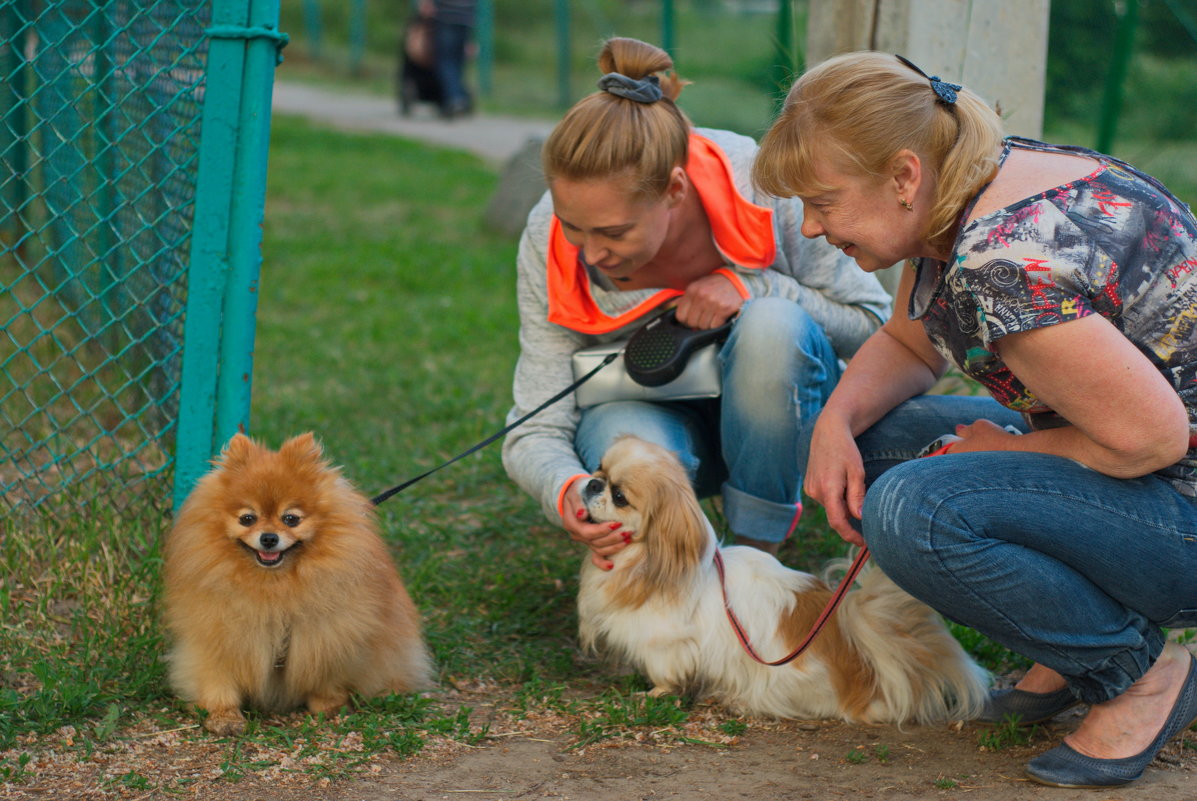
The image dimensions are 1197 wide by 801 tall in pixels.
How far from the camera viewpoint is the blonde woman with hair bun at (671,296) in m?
2.75

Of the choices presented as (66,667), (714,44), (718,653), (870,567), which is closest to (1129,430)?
(870,567)

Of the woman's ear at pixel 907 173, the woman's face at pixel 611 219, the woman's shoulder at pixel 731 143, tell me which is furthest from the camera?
the woman's shoulder at pixel 731 143

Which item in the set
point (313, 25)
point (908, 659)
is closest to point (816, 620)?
point (908, 659)

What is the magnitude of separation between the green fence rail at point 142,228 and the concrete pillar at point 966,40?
1914 mm

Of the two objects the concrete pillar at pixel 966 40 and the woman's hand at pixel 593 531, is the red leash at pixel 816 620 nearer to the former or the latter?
the woman's hand at pixel 593 531

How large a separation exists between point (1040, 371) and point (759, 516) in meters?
1.15

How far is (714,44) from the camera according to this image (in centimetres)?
1927

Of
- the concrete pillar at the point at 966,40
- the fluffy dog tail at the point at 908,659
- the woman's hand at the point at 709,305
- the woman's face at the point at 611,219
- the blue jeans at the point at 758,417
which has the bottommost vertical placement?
the fluffy dog tail at the point at 908,659

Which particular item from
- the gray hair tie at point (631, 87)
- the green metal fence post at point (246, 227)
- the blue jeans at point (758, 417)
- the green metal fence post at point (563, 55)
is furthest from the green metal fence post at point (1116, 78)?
the green metal fence post at point (563, 55)

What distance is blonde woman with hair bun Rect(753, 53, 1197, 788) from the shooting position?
1.96m

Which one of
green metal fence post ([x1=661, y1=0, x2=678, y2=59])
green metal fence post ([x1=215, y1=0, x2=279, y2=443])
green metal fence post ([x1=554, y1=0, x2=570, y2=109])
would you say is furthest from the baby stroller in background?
green metal fence post ([x1=215, y1=0, x2=279, y2=443])

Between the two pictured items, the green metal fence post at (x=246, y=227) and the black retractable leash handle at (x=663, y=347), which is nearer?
the green metal fence post at (x=246, y=227)

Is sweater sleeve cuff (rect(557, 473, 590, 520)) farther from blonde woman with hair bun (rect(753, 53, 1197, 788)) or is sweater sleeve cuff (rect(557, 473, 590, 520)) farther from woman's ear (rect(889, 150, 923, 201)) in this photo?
woman's ear (rect(889, 150, 923, 201))

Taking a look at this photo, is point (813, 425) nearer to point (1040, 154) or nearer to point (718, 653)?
point (718, 653)
